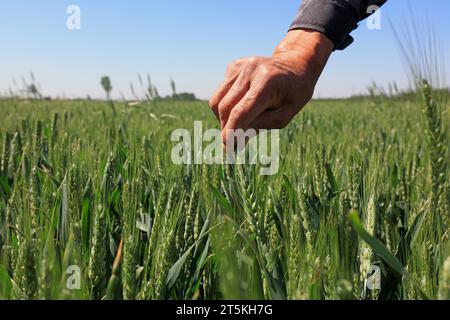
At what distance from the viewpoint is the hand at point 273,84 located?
874 millimetres

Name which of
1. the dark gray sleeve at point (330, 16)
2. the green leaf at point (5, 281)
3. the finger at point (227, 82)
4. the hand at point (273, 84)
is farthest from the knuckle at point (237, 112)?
the green leaf at point (5, 281)

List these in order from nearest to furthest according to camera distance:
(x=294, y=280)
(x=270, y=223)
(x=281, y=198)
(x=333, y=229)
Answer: (x=294, y=280), (x=333, y=229), (x=270, y=223), (x=281, y=198)

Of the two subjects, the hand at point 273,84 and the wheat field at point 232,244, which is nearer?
the wheat field at point 232,244

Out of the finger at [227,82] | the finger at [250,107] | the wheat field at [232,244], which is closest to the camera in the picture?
the wheat field at [232,244]

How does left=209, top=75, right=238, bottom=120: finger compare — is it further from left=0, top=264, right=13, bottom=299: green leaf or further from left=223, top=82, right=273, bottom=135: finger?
left=0, top=264, right=13, bottom=299: green leaf

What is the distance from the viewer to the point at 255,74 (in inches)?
35.4

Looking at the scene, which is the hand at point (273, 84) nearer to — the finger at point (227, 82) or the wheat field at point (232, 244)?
the finger at point (227, 82)

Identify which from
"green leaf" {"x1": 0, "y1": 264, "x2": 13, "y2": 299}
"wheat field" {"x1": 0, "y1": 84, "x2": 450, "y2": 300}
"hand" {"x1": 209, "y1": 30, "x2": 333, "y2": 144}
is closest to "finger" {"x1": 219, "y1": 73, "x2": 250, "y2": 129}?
"hand" {"x1": 209, "y1": 30, "x2": 333, "y2": 144}

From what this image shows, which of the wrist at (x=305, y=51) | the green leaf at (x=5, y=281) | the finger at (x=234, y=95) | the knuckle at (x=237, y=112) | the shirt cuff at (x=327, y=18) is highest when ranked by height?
the shirt cuff at (x=327, y=18)

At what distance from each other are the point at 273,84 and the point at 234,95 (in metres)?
0.08

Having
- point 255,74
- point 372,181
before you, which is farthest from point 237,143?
point 372,181

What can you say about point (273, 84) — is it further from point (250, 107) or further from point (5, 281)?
point (5, 281)
